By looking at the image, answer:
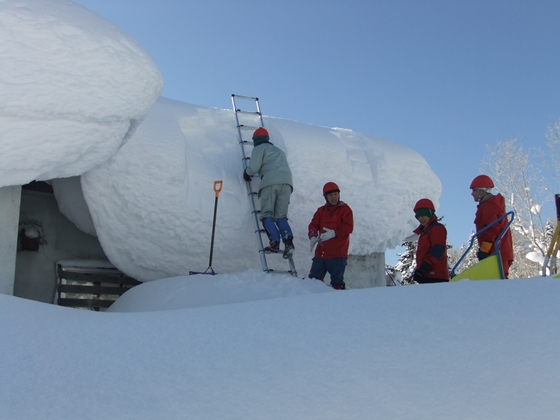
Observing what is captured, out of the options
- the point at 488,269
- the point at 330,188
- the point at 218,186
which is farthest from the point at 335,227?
the point at 488,269

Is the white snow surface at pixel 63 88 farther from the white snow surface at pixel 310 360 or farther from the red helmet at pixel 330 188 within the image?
the red helmet at pixel 330 188

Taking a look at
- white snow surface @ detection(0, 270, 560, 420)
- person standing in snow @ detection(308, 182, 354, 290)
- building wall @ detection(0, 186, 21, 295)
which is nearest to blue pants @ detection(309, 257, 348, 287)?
person standing in snow @ detection(308, 182, 354, 290)

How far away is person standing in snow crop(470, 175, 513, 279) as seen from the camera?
15.2 ft

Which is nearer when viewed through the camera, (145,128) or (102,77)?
(102,77)

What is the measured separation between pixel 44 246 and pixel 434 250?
176 inches

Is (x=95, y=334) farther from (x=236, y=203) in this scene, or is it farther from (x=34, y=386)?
(x=236, y=203)

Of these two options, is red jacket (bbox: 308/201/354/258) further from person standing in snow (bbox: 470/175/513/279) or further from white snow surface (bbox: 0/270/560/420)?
white snow surface (bbox: 0/270/560/420)

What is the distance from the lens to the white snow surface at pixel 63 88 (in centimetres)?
392

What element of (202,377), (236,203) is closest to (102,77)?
(236,203)

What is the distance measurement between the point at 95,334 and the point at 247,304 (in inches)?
33.6

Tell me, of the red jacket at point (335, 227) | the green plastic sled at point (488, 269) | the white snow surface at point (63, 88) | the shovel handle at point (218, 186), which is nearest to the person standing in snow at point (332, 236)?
the red jacket at point (335, 227)

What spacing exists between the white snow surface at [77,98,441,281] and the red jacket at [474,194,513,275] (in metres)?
1.94

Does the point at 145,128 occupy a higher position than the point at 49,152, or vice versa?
the point at 145,128

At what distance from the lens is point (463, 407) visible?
1774 mm
